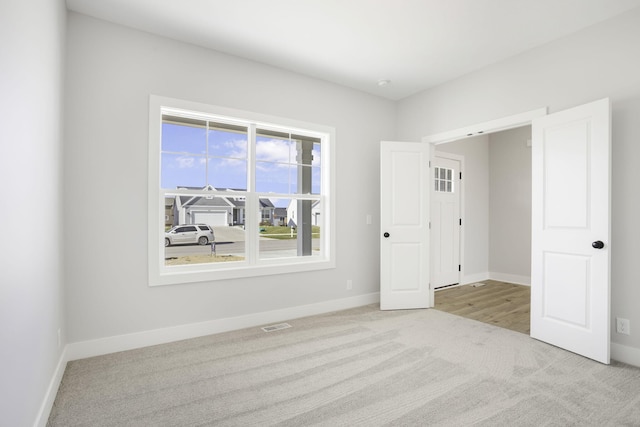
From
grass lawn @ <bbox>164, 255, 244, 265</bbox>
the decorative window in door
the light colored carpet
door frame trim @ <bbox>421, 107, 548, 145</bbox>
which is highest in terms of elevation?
door frame trim @ <bbox>421, 107, 548, 145</bbox>

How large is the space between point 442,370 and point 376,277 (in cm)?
213

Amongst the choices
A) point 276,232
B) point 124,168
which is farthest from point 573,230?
point 124,168

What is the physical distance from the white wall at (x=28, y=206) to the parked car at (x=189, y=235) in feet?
3.21

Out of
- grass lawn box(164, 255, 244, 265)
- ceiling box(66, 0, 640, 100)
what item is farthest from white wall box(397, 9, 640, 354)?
grass lawn box(164, 255, 244, 265)

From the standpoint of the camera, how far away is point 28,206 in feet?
5.44

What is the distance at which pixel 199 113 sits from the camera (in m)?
3.32

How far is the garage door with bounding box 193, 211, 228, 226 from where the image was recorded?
3.41m

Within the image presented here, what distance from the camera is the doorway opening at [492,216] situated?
546cm

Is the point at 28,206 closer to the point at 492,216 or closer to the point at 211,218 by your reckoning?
the point at 211,218

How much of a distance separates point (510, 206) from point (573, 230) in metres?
3.23

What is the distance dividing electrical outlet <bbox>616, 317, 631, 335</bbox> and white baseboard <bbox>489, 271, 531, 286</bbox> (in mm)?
2941

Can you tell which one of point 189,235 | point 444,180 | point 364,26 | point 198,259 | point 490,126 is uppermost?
point 364,26

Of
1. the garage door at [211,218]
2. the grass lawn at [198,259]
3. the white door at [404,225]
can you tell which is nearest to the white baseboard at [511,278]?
the white door at [404,225]

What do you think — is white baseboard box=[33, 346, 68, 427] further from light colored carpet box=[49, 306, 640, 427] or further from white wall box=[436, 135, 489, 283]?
white wall box=[436, 135, 489, 283]
